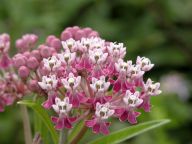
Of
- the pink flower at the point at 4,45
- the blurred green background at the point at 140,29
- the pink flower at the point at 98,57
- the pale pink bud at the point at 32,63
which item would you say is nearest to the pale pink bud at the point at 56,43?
the pale pink bud at the point at 32,63

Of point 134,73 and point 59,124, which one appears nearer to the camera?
point 59,124

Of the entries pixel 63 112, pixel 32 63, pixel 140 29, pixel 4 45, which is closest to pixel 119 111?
pixel 63 112

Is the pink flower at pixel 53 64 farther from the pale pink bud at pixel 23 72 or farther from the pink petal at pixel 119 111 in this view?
the pink petal at pixel 119 111

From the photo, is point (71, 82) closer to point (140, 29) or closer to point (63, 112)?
point (63, 112)

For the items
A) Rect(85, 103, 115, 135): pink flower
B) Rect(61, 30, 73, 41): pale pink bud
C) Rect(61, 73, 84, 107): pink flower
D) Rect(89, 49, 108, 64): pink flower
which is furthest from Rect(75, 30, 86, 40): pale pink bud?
Rect(85, 103, 115, 135): pink flower

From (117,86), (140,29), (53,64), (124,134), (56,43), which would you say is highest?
(140,29)

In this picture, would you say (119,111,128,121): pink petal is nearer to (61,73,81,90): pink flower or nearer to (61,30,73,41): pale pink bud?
(61,73,81,90): pink flower
